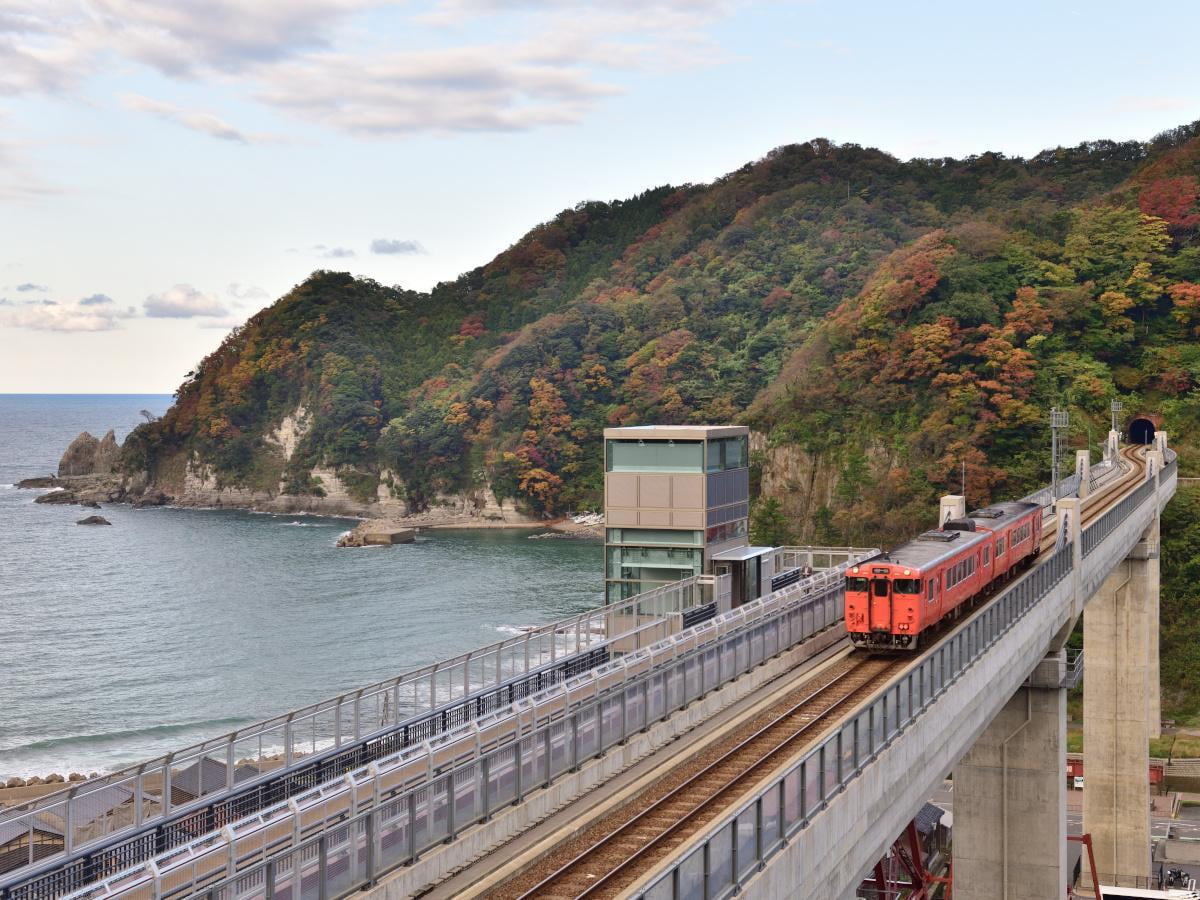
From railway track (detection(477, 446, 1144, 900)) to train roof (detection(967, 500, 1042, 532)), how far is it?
1033 cm

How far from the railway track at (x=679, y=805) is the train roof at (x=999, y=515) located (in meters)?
10.3

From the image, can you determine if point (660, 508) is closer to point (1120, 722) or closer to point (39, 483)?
point (1120, 722)

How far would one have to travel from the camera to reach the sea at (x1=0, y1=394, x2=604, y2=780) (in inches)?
2234

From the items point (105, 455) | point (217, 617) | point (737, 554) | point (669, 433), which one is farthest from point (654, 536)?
point (105, 455)

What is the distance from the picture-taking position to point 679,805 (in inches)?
658

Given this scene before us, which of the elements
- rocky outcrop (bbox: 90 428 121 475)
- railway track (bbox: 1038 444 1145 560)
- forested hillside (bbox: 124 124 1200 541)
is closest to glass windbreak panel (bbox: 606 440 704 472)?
railway track (bbox: 1038 444 1145 560)

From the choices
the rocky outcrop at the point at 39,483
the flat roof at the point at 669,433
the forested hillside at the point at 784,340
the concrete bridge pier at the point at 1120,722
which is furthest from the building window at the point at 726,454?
the rocky outcrop at the point at 39,483

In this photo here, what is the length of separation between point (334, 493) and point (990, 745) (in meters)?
118

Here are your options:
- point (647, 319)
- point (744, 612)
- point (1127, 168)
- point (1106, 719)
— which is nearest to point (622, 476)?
point (744, 612)

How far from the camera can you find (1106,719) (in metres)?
46.1

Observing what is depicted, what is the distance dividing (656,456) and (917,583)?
26.7ft

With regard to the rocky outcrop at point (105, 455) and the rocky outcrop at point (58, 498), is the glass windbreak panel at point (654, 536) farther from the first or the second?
the rocky outcrop at point (105, 455)

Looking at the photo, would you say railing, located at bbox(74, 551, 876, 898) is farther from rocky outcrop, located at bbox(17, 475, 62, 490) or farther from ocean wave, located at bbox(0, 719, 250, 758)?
rocky outcrop, located at bbox(17, 475, 62, 490)

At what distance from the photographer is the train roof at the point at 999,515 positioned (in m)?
34.0
